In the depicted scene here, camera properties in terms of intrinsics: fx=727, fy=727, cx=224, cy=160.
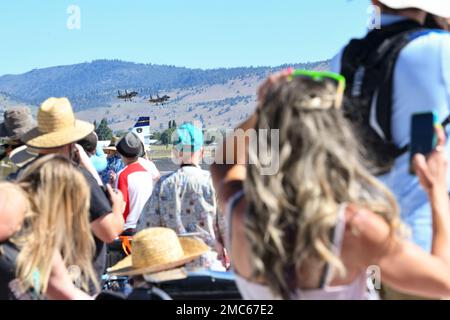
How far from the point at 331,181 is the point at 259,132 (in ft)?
0.88

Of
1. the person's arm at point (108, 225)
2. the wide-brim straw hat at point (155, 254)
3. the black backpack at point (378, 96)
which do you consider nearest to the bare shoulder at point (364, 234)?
the black backpack at point (378, 96)

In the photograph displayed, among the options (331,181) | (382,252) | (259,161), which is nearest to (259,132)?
(259,161)

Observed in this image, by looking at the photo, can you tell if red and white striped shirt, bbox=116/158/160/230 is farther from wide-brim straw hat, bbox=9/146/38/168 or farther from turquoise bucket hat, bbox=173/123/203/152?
wide-brim straw hat, bbox=9/146/38/168

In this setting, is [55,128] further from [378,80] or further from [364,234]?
[364,234]

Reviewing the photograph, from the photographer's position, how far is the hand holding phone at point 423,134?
227 centimetres

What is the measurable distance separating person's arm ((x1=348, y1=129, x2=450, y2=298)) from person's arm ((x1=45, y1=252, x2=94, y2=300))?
4.72ft

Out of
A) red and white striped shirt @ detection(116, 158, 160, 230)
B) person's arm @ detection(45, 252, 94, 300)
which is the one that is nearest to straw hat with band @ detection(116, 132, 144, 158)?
red and white striped shirt @ detection(116, 158, 160, 230)

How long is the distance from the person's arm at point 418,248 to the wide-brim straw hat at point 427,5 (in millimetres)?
510

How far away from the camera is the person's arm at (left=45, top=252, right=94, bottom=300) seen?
3062 millimetres

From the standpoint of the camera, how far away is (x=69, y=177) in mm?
3176

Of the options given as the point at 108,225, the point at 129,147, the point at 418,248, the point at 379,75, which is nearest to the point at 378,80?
the point at 379,75

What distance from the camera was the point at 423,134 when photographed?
2275mm

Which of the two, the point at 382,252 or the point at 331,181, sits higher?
the point at 331,181
